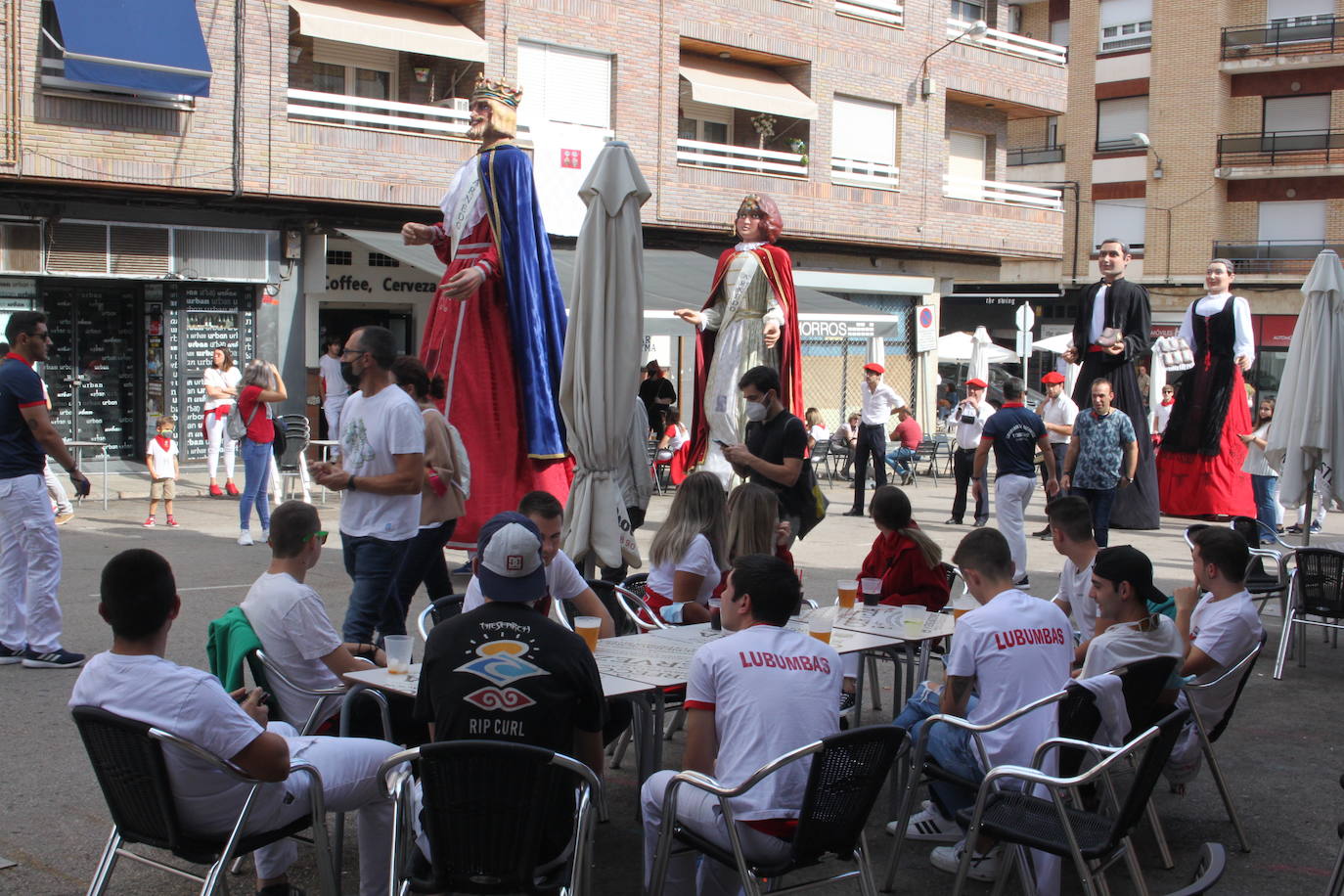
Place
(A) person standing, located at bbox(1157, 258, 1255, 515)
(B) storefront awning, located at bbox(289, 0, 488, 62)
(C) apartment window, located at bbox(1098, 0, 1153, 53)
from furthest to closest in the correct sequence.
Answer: (C) apartment window, located at bbox(1098, 0, 1153, 53)
(B) storefront awning, located at bbox(289, 0, 488, 62)
(A) person standing, located at bbox(1157, 258, 1255, 515)

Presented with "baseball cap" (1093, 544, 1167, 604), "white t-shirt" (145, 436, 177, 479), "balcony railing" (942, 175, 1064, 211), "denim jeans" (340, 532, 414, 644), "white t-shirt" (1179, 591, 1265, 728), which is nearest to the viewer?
"baseball cap" (1093, 544, 1167, 604)

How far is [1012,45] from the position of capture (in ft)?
94.1

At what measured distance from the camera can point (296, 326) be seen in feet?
63.7

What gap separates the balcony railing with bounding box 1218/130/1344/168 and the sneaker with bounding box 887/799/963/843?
37.9 metres

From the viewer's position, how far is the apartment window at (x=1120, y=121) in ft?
131

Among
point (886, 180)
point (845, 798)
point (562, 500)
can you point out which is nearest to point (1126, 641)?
point (845, 798)

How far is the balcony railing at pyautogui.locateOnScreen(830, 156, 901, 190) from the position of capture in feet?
83.0

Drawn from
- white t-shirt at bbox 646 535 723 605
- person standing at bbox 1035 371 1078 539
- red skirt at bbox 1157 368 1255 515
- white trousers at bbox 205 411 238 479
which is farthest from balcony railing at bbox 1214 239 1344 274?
white t-shirt at bbox 646 535 723 605

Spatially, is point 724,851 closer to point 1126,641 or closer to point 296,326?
point 1126,641

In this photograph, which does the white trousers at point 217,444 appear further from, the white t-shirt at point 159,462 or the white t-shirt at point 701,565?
the white t-shirt at point 701,565

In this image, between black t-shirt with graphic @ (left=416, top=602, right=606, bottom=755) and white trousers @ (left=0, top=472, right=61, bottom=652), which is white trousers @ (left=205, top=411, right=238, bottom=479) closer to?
white trousers @ (left=0, top=472, right=61, bottom=652)

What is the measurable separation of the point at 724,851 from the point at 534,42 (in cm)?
1901

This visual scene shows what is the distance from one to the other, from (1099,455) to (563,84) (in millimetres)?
12895

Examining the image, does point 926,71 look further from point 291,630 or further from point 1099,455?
point 291,630
